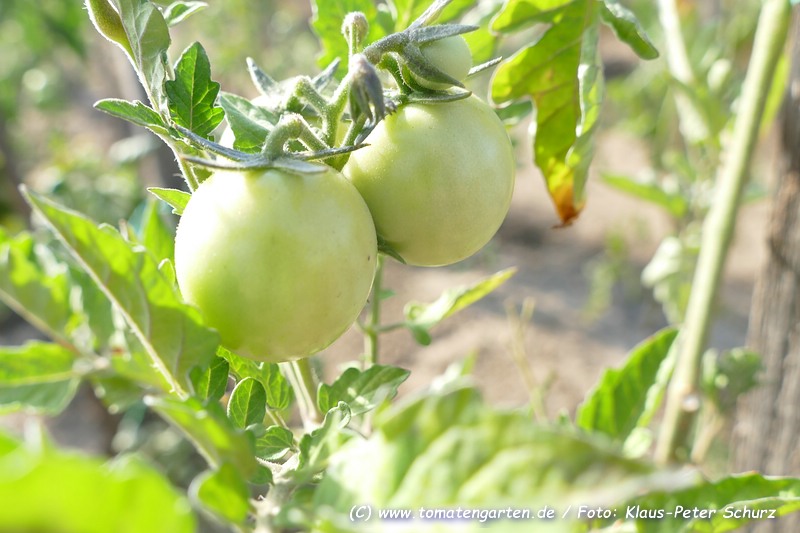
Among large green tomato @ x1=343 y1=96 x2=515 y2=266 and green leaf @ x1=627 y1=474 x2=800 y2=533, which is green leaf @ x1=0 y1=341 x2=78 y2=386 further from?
green leaf @ x1=627 y1=474 x2=800 y2=533

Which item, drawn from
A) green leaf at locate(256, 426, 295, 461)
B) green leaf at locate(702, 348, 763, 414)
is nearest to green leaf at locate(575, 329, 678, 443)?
green leaf at locate(702, 348, 763, 414)

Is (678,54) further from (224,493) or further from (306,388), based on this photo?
(224,493)

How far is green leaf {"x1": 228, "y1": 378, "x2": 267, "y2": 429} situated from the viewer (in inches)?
17.2

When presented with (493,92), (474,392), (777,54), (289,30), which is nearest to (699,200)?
(777,54)

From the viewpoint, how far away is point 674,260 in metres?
1.26

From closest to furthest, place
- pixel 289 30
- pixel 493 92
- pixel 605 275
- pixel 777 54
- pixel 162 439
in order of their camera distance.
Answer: pixel 493 92, pixel 777 54, pixel 162 439, pixel 605 275, pixel 289 30

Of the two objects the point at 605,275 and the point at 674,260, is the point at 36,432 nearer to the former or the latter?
the point at 674,260

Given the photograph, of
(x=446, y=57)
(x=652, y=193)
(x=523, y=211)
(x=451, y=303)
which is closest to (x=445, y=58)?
(x=446, y=57)

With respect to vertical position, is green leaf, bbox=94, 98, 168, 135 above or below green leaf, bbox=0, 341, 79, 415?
above

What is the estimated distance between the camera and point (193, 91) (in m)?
0.45

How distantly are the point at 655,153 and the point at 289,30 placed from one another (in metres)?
2.06

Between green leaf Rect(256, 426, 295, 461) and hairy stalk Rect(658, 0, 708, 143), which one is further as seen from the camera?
hairy stalk Rect(658, 0, 708, 143)

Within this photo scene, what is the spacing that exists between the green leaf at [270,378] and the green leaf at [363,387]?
4 cm

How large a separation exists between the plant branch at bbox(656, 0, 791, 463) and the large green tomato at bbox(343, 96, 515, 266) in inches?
17.9
